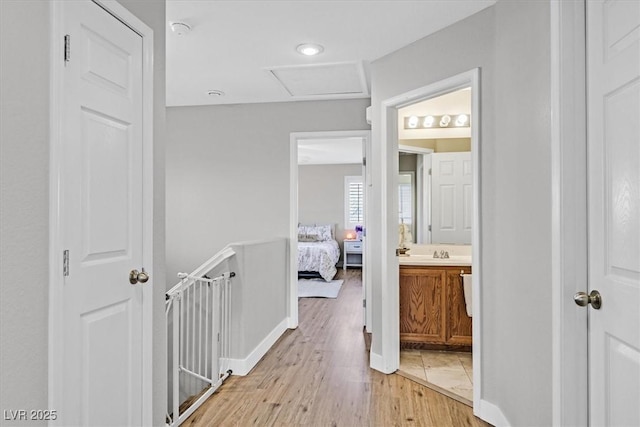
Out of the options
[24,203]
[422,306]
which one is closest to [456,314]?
[422,306]

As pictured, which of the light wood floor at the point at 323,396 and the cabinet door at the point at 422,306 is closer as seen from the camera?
the light wood floor at the point at 323,396

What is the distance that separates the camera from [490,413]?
95.1 inches

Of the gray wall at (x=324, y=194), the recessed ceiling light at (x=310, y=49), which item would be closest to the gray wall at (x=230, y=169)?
the recessed ceiling light at (x=310, y=49)

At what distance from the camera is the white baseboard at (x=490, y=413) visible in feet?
7.57

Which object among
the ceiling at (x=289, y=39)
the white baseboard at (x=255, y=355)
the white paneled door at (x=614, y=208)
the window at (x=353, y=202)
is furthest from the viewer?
the window at (x=353, y=202)

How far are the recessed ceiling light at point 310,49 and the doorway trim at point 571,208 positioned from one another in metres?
1.78

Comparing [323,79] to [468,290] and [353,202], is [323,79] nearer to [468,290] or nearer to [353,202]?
[468,290]

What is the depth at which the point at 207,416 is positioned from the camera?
8.23 feet

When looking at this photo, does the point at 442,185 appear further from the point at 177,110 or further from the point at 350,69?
the point at 177,110

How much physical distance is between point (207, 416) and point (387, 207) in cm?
189

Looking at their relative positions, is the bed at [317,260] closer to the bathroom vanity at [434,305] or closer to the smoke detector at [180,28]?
the bathroom vanity at [434,305]

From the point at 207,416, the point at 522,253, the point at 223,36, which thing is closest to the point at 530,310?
the point at 522,253

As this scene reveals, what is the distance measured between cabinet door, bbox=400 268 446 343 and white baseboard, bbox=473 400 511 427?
3.75ft

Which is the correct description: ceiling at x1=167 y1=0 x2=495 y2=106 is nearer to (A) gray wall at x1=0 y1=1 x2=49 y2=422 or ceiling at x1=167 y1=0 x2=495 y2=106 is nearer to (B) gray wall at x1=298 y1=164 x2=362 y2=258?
(A) gray wall at x1=0 y1=1 x2=49 y2=422
